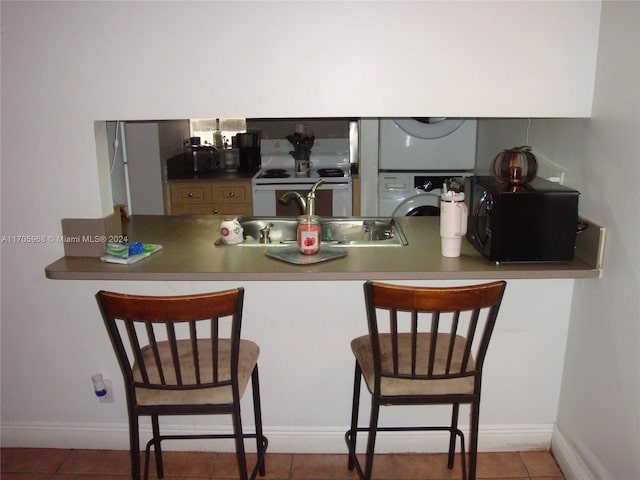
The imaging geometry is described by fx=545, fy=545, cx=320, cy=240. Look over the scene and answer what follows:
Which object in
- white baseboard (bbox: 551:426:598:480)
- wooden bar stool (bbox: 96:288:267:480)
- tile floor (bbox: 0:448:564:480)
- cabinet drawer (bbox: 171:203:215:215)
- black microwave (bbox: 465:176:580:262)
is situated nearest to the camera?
wooden bar stool (bbox: 96:288:267:480)

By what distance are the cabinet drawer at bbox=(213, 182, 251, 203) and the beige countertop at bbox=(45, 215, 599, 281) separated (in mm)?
1935

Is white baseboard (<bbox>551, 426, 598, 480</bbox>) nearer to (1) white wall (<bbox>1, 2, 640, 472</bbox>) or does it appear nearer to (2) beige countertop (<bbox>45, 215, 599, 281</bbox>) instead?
(1) white wall (<bbox>1, 2, 640, 472</bbox>)

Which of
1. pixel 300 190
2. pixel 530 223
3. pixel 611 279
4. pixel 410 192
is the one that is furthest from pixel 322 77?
pixel 410 192

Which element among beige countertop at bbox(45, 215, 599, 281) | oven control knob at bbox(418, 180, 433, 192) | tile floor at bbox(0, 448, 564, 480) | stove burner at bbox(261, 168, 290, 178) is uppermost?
stove burner at bbox(261, 168, 290, 178)

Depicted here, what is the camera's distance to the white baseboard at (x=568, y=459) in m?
2.04

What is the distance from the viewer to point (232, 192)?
4191 millimetres

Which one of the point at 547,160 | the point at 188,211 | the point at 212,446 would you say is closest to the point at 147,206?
the point at 188,211

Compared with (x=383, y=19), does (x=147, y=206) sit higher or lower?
lower

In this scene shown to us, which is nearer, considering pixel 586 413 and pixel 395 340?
pixel 395 340

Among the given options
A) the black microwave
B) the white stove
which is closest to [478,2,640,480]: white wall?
the black microwave

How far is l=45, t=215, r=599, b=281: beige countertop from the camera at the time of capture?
193cm

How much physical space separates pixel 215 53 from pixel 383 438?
1.69 meters

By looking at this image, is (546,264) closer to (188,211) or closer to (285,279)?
(285,279)

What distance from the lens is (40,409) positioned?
7.75ft
